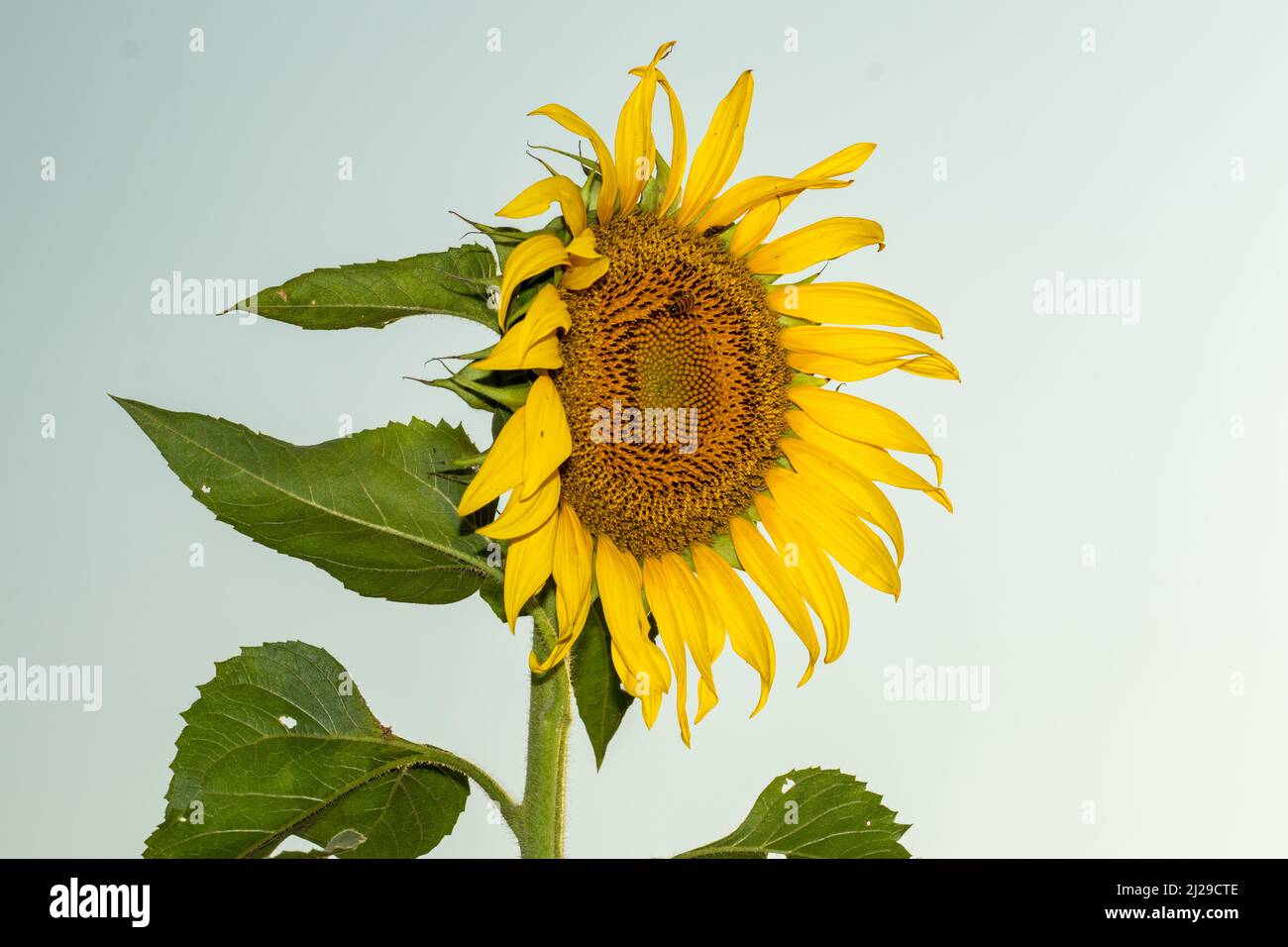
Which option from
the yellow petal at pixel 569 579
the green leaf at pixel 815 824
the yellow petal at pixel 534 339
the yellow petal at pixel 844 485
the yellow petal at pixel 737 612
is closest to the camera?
the yellow petal at pixel 534 339

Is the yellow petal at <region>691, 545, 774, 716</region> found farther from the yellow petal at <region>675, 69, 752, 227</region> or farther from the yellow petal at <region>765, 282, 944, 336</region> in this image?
the yellow petal at <region>675, 69, 752, 227</region>

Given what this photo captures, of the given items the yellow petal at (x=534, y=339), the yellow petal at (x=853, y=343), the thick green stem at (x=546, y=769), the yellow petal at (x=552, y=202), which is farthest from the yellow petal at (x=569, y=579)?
the yellow petal at (x=853, y=343)

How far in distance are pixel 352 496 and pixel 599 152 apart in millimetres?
872

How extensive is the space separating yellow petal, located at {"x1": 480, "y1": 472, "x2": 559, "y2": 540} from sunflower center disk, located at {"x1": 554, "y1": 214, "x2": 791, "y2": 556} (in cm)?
12

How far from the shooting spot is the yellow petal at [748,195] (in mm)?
2578

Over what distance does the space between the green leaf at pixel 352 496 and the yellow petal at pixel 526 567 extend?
202mm

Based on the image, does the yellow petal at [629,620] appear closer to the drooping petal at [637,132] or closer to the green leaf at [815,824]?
the green leaf at [815,824]

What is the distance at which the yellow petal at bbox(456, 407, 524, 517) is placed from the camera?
2.23 meters

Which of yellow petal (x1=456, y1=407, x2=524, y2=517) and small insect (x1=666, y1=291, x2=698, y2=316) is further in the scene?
small insect (x1=666, y1=291, x2=698, y2=316)

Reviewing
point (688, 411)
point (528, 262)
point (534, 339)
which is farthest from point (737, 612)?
point (528, 262)

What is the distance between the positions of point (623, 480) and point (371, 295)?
639mm

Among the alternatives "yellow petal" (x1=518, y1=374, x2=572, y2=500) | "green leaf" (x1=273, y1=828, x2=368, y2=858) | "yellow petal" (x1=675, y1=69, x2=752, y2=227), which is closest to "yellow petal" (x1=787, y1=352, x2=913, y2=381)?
"yellow petal" (x1=675, y1=69, x2=752, y2=227)
